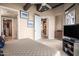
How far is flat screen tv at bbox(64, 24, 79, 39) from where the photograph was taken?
1.49 meters

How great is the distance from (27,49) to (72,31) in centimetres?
63

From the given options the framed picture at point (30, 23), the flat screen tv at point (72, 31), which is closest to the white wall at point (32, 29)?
the framed picture at point (30, 23)

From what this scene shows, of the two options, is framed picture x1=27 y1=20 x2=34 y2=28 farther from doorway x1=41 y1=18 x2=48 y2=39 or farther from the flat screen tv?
the flat screen tv

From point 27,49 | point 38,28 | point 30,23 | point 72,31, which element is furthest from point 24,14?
point 72,31

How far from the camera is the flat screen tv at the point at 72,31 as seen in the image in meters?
1.49

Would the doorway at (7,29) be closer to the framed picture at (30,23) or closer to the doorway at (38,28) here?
the framed picture at (30,23)

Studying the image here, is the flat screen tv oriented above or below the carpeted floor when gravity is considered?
above

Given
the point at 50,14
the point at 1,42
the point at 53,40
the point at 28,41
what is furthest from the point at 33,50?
the point at 50,14

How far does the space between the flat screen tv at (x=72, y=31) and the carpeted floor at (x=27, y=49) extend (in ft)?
0.91

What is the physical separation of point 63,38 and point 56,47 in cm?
16

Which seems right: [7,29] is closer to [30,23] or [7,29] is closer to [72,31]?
[30,23]

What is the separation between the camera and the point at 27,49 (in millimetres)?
1475

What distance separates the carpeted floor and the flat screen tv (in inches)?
11.0

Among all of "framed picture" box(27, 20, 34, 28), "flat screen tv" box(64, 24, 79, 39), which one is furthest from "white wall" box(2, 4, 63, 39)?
"flat screen tv" box(64, 24, 79, 39)
